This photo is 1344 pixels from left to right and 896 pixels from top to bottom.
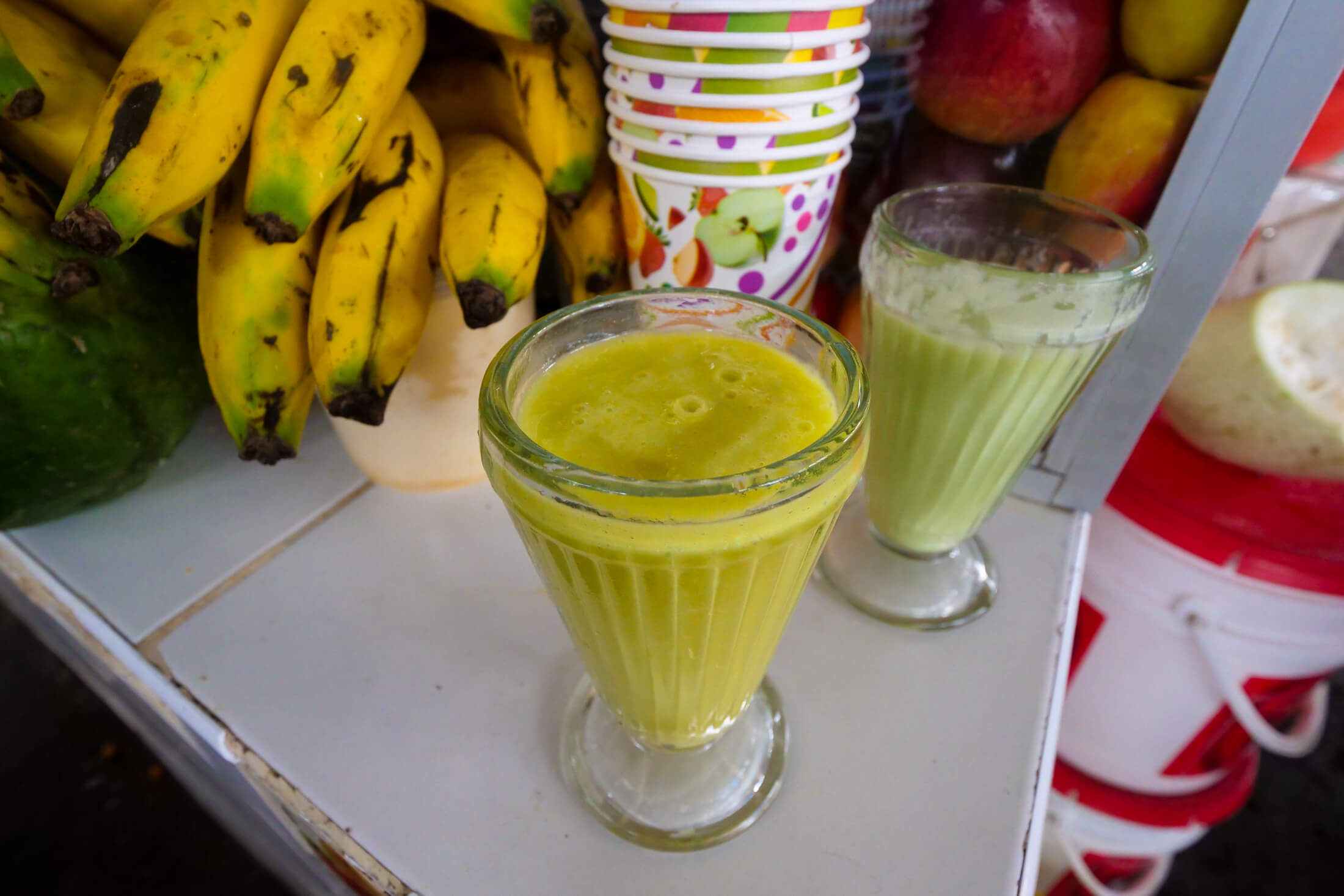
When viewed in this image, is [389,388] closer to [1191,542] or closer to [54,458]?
[54,458]

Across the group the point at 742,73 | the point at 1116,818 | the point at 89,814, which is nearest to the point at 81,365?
the point at 742,73

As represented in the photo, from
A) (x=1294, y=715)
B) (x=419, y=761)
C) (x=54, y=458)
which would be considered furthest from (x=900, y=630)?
(x=1294, y=715)

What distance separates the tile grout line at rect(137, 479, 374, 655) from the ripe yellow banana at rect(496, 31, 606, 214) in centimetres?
31

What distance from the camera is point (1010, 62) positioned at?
479mm

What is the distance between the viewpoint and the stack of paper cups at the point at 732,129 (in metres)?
0.42

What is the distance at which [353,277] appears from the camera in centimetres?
44

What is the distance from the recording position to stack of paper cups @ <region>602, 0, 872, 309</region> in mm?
421

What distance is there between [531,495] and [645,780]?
23cm

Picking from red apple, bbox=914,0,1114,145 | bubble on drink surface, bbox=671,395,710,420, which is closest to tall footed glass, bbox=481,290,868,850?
bubble on drink surface, bbox=671,395,710,420

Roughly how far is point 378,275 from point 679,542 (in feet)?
0.94

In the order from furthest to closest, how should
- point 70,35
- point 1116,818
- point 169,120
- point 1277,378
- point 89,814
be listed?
point 89,814 < point 1116,818 < point 1277,378 < point 70,35 < point 169,120

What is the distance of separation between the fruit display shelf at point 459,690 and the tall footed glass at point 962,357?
0.05 meters

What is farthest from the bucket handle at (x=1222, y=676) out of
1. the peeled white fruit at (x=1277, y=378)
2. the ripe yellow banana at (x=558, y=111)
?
the ripe yellow banana at (x=558, y=111)

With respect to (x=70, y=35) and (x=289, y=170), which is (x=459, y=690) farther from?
(x=70, y=35)
